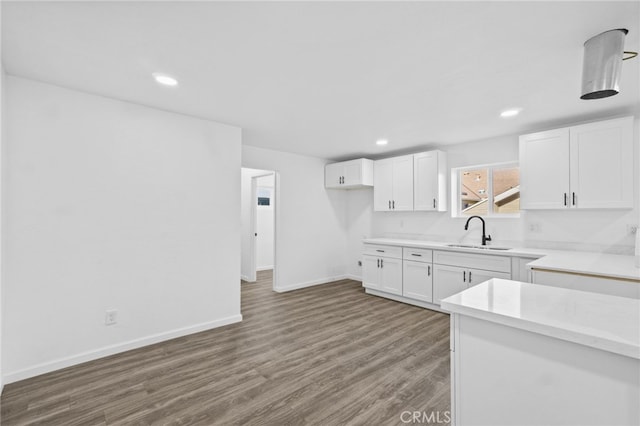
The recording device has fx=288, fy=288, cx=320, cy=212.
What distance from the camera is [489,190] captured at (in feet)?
13.6

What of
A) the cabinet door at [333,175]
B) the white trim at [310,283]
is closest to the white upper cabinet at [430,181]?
the cabinet door at [333,175]

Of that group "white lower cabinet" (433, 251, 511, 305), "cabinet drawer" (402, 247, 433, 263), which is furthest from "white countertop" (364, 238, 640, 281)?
"cabinet drawer" (402, 247, 433, 263)

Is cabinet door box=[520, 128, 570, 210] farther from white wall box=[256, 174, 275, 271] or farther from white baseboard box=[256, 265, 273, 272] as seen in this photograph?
white baseboard box=[256, 265, 273, 272]

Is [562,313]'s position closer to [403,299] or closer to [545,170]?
[545,170]

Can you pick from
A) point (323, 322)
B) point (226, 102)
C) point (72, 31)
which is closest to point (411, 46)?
point (226, 102)

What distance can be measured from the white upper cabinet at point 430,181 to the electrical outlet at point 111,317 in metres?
4.02

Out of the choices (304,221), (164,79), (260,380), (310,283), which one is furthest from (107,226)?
(310,283)

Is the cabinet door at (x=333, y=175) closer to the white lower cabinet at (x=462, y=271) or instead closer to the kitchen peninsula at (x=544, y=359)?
the white lower cabinet at (x=462, y=271)

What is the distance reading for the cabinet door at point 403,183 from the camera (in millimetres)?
4598

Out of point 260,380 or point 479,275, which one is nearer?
point 260,380

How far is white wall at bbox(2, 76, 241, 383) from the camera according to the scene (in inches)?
90.6

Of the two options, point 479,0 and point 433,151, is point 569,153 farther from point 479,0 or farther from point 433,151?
point 479,0

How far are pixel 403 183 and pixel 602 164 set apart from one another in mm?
2324

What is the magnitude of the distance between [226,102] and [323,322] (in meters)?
2.68
